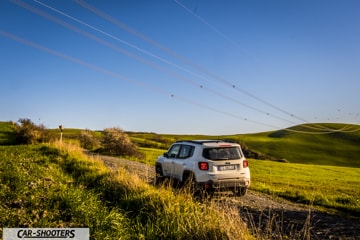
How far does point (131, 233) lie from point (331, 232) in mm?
5170

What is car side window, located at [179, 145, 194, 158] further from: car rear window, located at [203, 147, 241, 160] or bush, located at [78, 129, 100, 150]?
bush, located at [78, 129, 100, 150]

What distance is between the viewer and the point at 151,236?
255 inches

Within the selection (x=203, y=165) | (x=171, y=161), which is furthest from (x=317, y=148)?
(x=203, y=165)

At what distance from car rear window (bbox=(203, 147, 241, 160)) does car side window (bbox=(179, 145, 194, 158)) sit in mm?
643

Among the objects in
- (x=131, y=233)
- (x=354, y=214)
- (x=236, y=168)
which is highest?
(x=236, y=168)

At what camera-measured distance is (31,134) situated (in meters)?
39.9

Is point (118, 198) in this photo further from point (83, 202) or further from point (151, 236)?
point (151, 236)

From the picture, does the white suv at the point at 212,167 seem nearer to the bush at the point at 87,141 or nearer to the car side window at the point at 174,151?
the car side window at the point at 174,151

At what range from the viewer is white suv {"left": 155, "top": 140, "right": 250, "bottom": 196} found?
11.7m

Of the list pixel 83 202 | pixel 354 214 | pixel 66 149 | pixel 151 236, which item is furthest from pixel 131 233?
pixel 66 149

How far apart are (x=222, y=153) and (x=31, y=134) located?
1311 inches

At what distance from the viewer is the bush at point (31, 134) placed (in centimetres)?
3912

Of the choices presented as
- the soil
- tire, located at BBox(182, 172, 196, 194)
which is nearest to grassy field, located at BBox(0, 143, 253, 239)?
the soil

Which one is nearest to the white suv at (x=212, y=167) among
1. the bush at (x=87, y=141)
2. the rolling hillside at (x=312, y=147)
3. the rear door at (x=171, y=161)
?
the rear door at (x=171, y=161)
